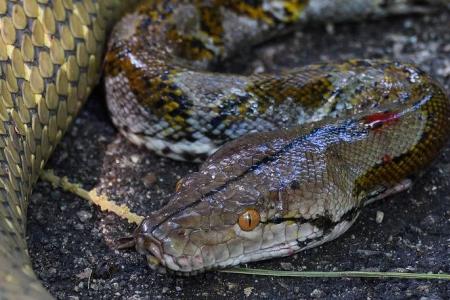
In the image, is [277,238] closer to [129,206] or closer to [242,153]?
[242,153]

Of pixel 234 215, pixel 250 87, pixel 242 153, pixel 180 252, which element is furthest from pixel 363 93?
pixel 180 252

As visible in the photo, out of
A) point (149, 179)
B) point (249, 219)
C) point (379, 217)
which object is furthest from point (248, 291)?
point (149, 179)

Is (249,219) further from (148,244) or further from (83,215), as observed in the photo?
(83,215)

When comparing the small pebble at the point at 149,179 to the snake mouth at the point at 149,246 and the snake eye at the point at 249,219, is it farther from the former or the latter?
the snake eye at the point at 249,219

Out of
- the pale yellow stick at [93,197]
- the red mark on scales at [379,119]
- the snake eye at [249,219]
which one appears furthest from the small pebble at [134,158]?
the red mark on scales at [379,119]

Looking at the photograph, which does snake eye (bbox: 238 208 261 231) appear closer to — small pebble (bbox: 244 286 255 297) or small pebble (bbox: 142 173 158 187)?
small pebble (bbox: 244 286 255 297)

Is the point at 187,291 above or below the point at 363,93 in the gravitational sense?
below

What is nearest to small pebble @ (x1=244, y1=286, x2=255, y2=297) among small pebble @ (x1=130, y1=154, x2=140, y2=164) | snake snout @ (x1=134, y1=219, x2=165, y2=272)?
snake snout @ (x1=134, y1=219, x2=165, y2=272)
